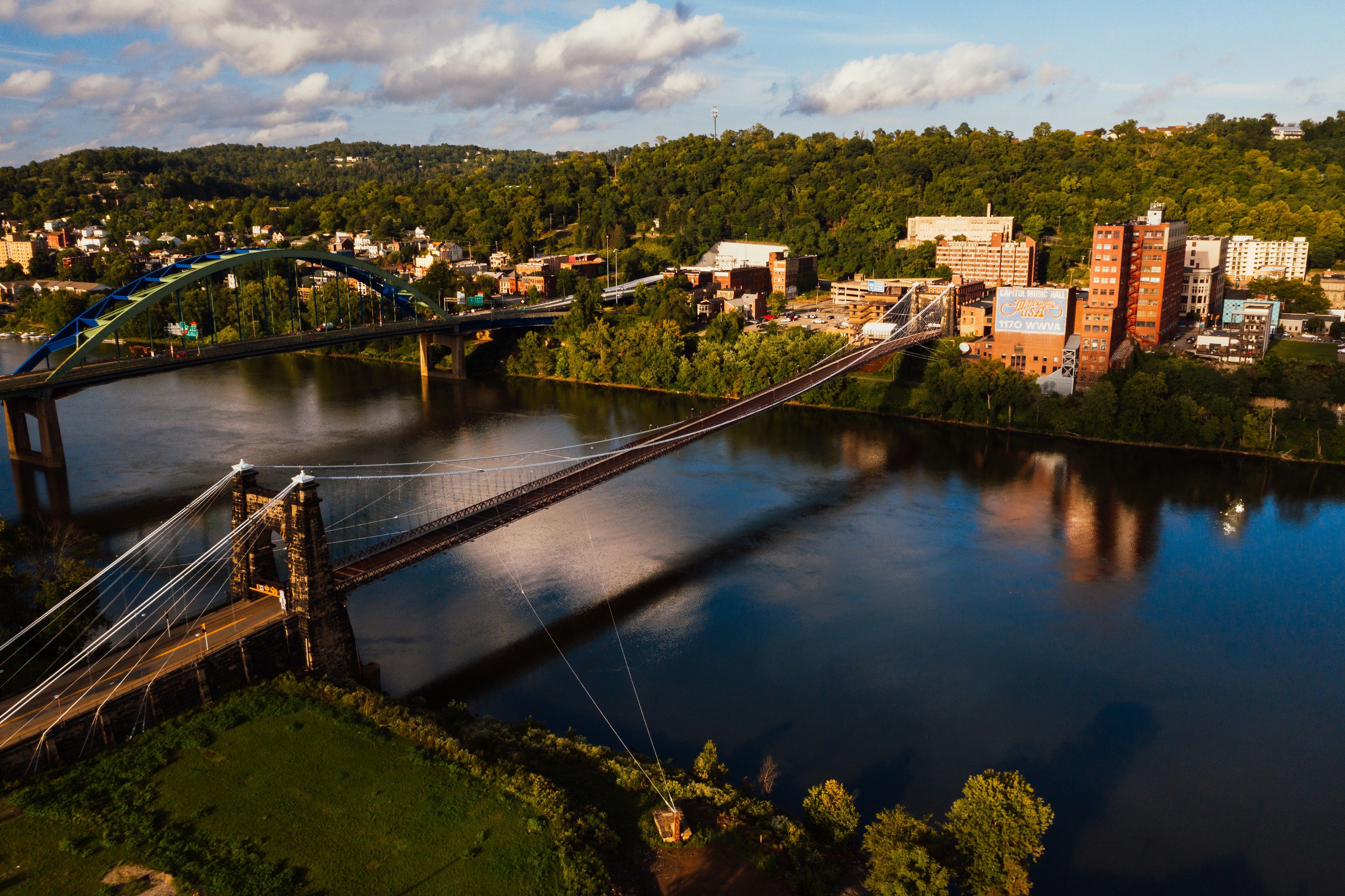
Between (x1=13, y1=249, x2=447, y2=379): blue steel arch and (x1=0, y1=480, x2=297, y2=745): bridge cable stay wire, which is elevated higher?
(x1=13, y1=249, x2=447, y2=379): blue steel arch

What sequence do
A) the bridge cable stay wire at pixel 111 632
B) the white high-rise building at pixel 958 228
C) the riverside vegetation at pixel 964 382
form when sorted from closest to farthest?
the bridge cable stay wire at pixel 111 632
the riverside vegetation at pixel 964 382
the white high-rise building at pixel 958 228

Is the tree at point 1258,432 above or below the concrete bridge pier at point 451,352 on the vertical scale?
below

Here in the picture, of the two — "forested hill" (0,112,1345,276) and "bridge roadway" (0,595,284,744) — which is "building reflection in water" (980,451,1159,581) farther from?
"forested hill" (0,112,1345,276)

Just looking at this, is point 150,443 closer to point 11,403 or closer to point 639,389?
point 11,403

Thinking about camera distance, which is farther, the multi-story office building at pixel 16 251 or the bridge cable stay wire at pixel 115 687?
the multi-story office building at pixel 16 251

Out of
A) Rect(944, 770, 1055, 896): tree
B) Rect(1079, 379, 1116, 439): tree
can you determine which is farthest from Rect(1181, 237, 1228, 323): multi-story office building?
Rect(944, 770, 1055, 896): tree

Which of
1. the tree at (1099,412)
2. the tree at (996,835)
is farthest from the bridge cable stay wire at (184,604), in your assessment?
the tree at (1099,412)

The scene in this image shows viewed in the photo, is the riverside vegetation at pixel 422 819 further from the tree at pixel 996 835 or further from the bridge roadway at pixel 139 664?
the bridge roadway at pixel 139 664
